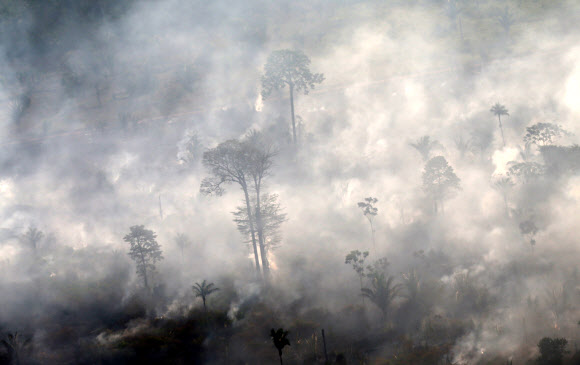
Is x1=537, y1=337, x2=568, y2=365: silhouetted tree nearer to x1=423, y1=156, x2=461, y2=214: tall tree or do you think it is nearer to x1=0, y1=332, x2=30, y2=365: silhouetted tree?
x1=423, y1=156, x2=461, y2=214: tall tree

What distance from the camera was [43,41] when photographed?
401 ft

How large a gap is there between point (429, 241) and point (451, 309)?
44.7 ft

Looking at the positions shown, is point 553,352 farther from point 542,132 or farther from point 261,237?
point 542,132

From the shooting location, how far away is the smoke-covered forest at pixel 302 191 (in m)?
39.5

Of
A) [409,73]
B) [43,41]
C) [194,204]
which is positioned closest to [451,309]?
[194,204]

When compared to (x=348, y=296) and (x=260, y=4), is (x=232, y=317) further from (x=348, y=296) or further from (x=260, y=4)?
(x=260, y=4)

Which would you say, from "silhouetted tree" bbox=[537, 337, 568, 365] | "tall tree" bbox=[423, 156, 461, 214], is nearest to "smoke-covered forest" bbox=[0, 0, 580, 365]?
"silhouetted tree" bbox=[537, 337, 568, 365]

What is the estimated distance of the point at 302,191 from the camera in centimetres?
6644

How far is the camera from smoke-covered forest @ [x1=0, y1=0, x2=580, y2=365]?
3950 cm

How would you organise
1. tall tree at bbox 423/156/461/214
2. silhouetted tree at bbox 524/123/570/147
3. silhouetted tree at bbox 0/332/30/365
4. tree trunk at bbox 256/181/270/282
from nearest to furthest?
silhouetted tree at bbox 0/332/30/365, tree trunk at bbox 256/181/270/282, tall tree at bbox 423/156/461/214, silhouetted tree at bbox 524/123/570/147

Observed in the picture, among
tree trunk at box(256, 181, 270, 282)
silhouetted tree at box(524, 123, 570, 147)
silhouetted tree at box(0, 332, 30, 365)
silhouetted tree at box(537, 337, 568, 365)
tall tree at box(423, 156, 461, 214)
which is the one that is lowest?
silhouetted tree at box(537, 337, 568, 365)

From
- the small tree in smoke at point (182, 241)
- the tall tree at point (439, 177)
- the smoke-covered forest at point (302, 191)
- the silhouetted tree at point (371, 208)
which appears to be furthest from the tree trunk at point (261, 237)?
the tall tree at point (439, 177)

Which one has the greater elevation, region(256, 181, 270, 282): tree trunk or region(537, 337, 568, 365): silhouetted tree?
region(256, 181, 270, 282): tree trunk

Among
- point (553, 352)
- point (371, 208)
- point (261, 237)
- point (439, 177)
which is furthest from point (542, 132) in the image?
point (261, 237)
